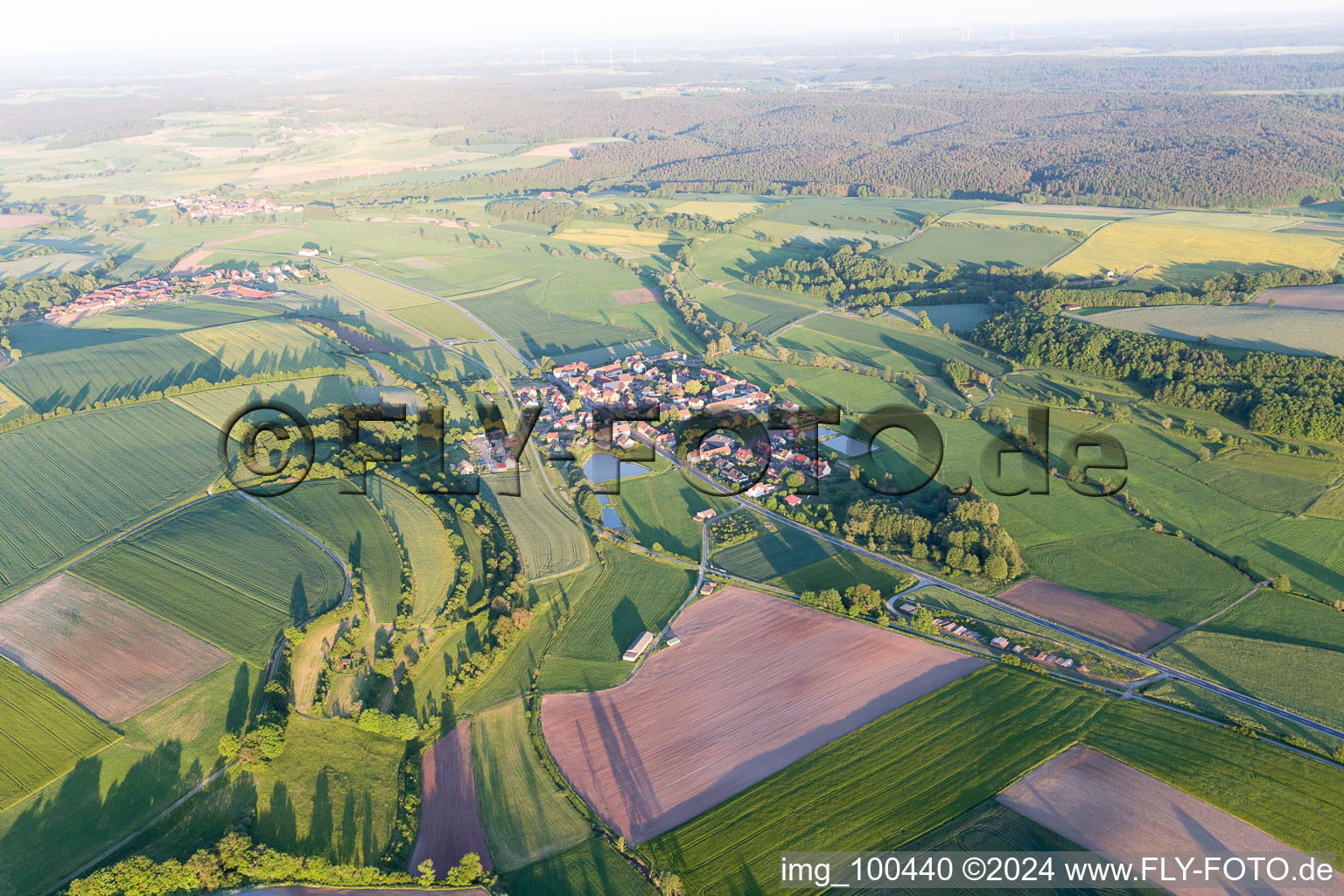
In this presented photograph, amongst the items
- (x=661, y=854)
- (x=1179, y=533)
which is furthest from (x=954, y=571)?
(x=661, y=854)

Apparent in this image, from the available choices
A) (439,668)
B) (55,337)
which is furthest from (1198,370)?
(55,337)

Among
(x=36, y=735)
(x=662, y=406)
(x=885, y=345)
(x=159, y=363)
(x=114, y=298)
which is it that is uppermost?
(x=114, y=298)

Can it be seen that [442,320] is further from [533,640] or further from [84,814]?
[84,814]

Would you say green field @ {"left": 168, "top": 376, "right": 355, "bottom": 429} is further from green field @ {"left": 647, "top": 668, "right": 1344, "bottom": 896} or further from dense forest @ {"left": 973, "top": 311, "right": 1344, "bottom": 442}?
dense forest @ {"left": 973, "top": 311, "right": 1344, "bottom": 442}

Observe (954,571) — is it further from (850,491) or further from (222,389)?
(222,389)

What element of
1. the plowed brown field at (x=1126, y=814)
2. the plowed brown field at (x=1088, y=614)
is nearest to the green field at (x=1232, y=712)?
the plowed brown field at (x=1088, y=614)
